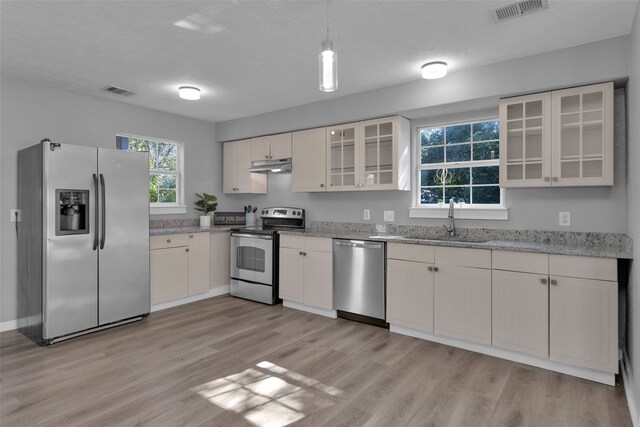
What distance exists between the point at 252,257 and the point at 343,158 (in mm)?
1705

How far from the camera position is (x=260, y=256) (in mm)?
4539

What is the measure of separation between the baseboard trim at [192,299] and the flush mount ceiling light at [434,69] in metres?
3.64

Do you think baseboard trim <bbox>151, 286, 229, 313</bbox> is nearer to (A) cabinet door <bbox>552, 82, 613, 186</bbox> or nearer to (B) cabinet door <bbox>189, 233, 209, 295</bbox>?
(B) cabinet door <bbox>189, 233, 209, 295</bbox>

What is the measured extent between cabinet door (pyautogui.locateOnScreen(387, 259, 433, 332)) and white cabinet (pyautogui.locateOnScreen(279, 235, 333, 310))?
0.73 m

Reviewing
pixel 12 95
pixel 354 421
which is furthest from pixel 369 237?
pixel 12 95

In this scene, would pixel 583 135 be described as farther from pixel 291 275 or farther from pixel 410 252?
pixel 291 275

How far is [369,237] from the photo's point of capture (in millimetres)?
3666

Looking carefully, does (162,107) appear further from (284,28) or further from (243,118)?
(284,28)

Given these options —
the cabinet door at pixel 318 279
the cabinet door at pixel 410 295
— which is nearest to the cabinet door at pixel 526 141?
the cabinet door at pixel 410 295

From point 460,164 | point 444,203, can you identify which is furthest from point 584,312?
point 460,164

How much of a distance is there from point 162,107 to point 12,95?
56.9 inches

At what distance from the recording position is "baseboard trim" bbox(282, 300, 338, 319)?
3.96m

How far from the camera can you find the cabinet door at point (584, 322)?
2428 millimetres

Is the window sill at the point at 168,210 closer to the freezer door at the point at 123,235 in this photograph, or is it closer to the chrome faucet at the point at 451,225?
the freezer door at the point at 123,235
